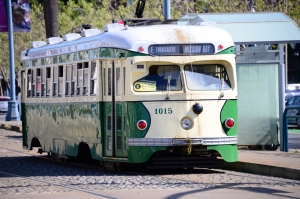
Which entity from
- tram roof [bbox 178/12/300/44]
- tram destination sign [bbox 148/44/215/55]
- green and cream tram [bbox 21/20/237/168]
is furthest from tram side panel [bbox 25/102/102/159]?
tram roof [bbox 178/12/300/44]

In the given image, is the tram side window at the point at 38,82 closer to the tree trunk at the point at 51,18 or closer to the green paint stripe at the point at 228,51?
the green paint stripe at the point at 228,51

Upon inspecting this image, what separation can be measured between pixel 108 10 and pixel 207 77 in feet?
122

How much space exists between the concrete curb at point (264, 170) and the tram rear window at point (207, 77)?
1751mm

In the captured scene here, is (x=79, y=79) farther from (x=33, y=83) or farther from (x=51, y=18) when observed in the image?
(x=51, y=18)

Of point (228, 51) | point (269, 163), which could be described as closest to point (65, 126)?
point (228, 51)

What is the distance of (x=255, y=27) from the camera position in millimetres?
20125

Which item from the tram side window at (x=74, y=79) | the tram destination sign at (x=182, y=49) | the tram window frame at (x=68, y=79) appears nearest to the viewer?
the tram destination sign at (x=182, y=49)

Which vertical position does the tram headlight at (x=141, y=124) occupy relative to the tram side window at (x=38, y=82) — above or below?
below

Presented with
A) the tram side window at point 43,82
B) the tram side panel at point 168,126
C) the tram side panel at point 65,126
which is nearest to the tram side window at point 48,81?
the tram side window at point 43,82

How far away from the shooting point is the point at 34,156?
22.9m

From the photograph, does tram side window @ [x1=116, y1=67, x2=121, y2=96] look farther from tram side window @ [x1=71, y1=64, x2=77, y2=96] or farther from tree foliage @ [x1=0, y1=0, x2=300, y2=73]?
tree foliage @ [x1=0, y1=0, x2=300, y2=73]

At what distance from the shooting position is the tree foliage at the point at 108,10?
4388cm

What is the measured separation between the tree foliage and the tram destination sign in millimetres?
20329

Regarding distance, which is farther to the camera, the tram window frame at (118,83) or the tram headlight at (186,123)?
the tram window frame at (118,83)
